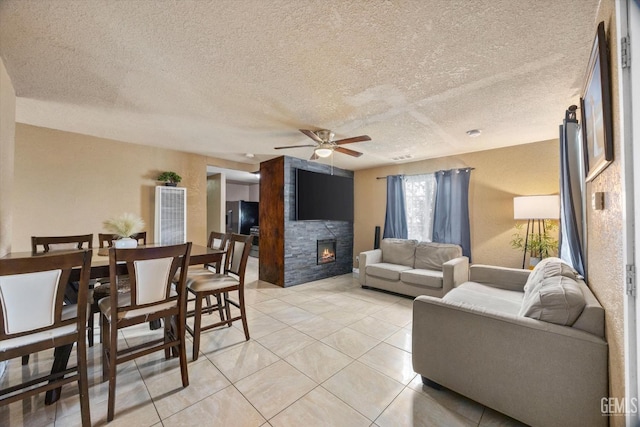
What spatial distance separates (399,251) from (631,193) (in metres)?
3.65

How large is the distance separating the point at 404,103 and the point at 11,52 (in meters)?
3.11

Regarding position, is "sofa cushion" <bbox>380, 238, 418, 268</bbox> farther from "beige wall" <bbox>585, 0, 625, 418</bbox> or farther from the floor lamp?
"beige wall" <bbox>585, 0, 625, 418</bbox>

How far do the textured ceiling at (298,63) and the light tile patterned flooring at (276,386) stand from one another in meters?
2.38

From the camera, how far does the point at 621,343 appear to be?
1044mm

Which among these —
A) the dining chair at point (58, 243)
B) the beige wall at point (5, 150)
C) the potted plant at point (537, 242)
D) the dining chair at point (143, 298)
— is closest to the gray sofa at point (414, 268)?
the potted plant at point (537, 242)

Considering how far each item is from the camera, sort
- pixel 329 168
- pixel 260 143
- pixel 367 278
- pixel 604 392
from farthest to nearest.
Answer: pixel 329 168 < pixel 367 278 < pixel 260 143 < pixel 604 392

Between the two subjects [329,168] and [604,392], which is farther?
[329,168]

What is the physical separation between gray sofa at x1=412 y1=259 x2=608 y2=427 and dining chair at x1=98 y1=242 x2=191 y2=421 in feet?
5.90

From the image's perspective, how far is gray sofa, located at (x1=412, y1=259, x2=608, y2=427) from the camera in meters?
1.32

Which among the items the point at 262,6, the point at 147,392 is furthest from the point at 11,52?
the point at 147,392

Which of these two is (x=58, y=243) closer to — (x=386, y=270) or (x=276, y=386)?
(x=276, y=386)

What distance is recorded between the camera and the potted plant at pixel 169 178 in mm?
4161

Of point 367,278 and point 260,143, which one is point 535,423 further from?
point 260,143

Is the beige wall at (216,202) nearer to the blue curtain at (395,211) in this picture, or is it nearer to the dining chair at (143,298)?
the blue curtain at (395,211)
